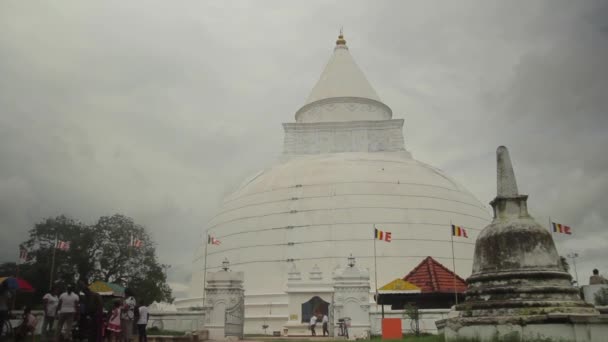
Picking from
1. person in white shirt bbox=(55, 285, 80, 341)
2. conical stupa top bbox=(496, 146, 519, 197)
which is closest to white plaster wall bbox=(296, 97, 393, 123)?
conical stupa top bbox=(496, 146, 519, 197)

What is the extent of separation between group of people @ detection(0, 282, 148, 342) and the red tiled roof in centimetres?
1638

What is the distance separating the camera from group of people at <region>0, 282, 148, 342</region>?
13.0m


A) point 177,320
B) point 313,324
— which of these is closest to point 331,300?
point 313,324

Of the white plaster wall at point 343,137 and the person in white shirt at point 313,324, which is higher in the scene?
the white plaster wall at point 343,137

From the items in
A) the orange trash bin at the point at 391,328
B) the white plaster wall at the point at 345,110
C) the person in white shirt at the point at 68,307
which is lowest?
the orange trash bin at the point at 391,328

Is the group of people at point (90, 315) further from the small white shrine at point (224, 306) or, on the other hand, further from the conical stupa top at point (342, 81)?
the conical stupa top at point (342, 81)

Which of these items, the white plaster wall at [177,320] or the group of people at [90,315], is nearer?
the group of people at [90,315]

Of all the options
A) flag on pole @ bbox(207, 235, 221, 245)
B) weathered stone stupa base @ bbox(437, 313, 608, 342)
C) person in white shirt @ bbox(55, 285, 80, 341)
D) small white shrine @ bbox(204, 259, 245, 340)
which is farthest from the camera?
flag on pole @ bbox(207, 235, 221, 245)

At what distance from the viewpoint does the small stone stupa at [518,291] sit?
33.2 ft

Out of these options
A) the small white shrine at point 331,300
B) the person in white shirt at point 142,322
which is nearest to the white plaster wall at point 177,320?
the small white shrine at point 331,300

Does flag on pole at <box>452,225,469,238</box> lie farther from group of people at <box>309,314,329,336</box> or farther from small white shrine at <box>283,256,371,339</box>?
group of people at <box>309,314,329,336</box>

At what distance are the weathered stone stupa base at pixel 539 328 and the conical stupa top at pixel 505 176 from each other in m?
3.02

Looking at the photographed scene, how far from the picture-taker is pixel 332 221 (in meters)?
32.7

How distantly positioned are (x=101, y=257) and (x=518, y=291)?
37.8 metres
